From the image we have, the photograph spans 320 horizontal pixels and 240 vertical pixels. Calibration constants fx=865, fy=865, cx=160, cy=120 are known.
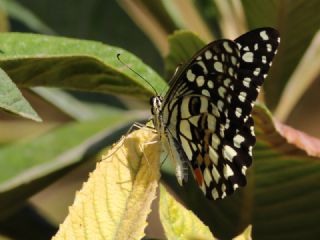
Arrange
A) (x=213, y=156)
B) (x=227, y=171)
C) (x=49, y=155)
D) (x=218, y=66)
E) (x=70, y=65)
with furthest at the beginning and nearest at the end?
(x=49, y=155) → (x=213, y=156) → (x=227, y=171) → (x=218, y=66) → (x=70, y=65)

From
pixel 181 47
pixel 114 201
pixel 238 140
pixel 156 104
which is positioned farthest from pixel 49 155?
pixel 114 201

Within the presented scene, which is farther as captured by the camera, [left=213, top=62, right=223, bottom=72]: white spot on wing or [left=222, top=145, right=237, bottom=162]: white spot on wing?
[left=222, top=145, right=237, bottom=162]: white spot on wing

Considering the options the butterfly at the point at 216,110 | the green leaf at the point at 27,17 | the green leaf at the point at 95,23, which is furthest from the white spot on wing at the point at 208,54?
the green leaf at the point at 27,17

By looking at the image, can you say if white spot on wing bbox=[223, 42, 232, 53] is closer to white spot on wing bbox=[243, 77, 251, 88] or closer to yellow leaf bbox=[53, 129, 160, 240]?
white spot on wing bbox=[243, 77, 251, 88]

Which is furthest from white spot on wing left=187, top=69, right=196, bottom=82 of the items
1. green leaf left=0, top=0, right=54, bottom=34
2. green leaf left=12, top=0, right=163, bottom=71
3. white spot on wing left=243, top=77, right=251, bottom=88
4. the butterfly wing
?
green leaf left=0, top=0, right=54, bottom=34

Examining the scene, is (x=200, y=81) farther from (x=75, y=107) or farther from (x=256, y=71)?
(x=75, y=107)

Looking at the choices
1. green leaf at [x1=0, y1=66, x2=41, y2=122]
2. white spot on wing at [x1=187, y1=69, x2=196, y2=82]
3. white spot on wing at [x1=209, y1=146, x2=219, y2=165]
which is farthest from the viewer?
white spot on wing at [x1=209, y1=146, x2=219, y2=165]

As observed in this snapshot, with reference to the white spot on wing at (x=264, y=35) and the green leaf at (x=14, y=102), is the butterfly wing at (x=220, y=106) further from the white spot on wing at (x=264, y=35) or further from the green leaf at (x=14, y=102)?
the green leaf at (x=14, y=102)
